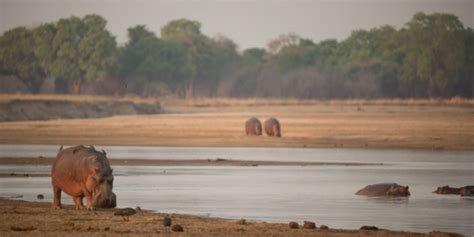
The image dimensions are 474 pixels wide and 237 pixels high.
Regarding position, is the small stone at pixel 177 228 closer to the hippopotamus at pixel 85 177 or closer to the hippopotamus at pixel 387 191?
the hippopotamus at pixel 85 177

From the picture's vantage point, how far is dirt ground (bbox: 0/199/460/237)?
15602 mm

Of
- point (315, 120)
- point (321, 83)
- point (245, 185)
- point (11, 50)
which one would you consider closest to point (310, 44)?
point (321, 83)

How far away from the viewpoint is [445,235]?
16.0 metres

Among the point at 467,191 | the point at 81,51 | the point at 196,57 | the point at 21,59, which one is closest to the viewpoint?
the point at 467,191

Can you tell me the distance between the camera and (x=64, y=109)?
65750 mm

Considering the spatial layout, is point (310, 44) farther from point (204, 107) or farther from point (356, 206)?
point (356, 206)

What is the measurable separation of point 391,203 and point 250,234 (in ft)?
22.1

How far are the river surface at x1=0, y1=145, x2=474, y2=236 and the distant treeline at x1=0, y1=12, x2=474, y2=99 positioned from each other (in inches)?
2456

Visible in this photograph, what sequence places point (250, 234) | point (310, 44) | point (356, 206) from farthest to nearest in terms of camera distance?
point (310, 44)
point (356, 206)
point (250, 234)

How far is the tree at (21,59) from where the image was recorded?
9806 centimetres

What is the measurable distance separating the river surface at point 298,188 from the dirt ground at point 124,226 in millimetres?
1340

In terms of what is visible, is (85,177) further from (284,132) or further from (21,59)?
(21,59)

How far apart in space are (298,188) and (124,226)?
906 cm

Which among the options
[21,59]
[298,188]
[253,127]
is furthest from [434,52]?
[298,188]
